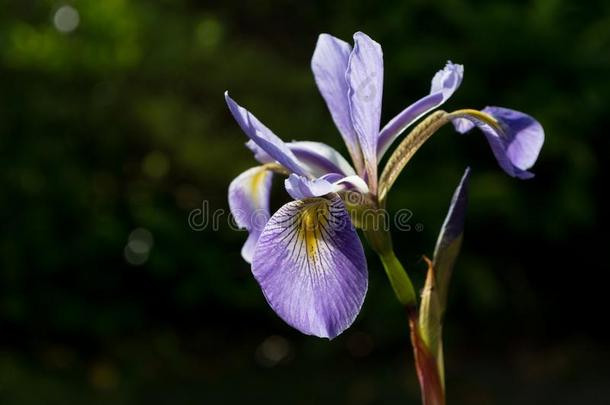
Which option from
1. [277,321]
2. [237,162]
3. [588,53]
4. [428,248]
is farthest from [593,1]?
[277,321]

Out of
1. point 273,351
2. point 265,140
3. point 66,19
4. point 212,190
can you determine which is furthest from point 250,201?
point 273,351

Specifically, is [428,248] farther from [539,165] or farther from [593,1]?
[593,1]

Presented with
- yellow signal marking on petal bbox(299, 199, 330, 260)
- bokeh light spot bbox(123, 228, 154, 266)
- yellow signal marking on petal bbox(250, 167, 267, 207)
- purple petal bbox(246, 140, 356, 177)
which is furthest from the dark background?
yellow signal marking on petal bbox(299, 199, 330, 260)

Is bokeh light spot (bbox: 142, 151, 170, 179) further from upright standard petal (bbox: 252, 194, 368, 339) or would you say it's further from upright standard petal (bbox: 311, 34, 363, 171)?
upright standard petal (bbox: 252, 194, 368, 339)

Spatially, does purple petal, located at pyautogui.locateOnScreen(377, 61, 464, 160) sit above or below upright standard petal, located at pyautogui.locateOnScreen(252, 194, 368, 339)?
above

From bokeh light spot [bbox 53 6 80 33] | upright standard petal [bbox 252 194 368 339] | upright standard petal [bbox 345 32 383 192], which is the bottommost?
upright standard petal [bbox 252 194 368 339]

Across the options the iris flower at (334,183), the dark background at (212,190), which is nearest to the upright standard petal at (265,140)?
the iris flower at (334,183)
